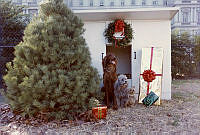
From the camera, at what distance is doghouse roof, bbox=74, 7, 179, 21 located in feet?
16.6

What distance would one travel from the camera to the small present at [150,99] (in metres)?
5.00

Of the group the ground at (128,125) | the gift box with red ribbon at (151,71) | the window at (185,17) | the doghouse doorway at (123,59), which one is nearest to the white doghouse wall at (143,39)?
the gift box with red ribbon at (151,71)

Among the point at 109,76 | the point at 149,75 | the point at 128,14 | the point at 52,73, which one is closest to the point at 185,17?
the point at 128,14

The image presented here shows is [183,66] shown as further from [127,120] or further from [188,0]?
[188,0]

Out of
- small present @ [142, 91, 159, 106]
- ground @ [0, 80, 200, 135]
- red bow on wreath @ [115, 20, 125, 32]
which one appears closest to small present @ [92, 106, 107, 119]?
ground @ [0, 80, 200, 135]

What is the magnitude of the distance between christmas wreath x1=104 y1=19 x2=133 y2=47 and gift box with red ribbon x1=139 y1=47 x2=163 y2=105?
23.0 inches

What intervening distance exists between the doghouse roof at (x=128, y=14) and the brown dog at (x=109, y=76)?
139 centimetres

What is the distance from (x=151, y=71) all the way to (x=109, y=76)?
1.48 m

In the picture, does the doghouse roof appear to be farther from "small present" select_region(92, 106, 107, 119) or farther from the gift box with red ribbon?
"small present" select_region(92, 106, 107, 119)

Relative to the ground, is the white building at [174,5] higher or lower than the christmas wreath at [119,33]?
higher

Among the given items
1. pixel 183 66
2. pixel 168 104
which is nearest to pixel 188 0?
pixel 183 66

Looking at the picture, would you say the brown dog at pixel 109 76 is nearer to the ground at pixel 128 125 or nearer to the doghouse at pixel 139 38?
the ground at pixel 128 125

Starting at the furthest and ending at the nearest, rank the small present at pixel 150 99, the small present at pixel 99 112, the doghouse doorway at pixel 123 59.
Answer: the doghouse doorway at pixel 123 59
the small present at pixel 150 99
the small present at pixel 99 112

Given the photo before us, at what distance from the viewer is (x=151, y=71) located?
17.6 feet
